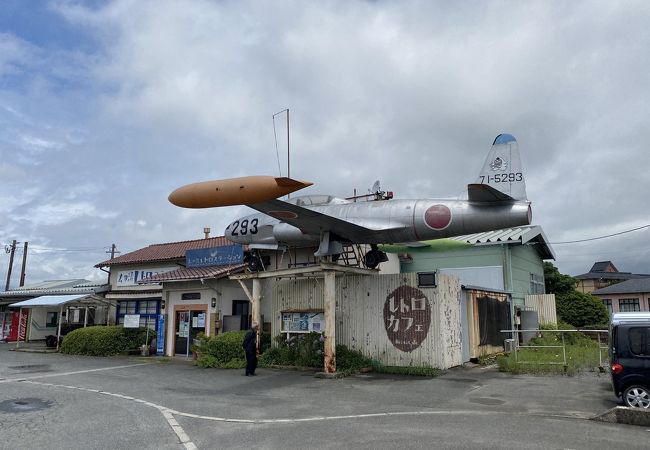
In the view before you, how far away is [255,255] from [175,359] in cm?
674

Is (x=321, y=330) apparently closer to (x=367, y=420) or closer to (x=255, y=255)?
(x=255, y=255)

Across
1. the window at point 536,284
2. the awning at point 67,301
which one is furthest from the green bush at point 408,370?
the awning at point 67,301

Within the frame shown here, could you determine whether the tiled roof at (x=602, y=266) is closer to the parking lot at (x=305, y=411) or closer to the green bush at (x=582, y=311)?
the green bush at (x=582, y=311)

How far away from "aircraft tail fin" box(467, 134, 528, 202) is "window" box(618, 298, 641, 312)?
43.5 metres

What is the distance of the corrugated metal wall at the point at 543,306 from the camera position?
80.6 ft

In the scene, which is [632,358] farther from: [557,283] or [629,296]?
[629,296]

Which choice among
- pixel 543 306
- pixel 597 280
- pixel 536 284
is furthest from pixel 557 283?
pixel 597 280

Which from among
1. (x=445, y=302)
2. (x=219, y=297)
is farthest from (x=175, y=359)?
(x=445, y=302)

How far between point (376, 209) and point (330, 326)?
406cm

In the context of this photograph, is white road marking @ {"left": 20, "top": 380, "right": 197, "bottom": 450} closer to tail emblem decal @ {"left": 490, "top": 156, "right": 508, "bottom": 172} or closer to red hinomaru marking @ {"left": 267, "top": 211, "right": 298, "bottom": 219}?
red hinomaru marking @ {"left": 267, "top": 211, "right": 298, "bottom": 219}

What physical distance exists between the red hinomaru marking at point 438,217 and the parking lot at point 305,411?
14.4 ft

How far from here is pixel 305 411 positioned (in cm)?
980

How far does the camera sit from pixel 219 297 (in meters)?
21.5

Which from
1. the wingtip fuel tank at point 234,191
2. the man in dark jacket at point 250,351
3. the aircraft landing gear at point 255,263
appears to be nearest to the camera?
the wingtip fuel tank at point 234,191
